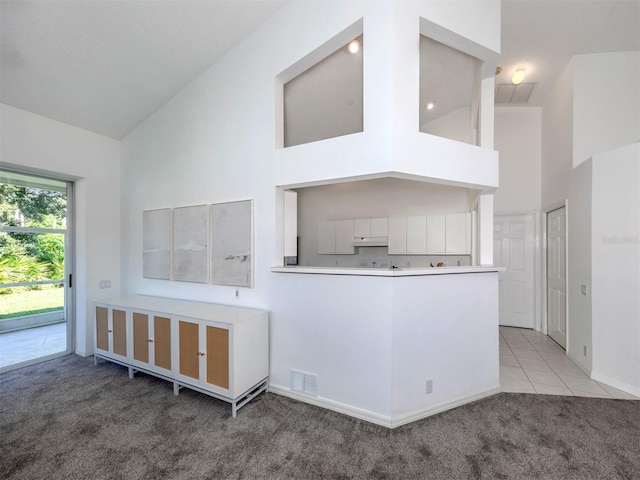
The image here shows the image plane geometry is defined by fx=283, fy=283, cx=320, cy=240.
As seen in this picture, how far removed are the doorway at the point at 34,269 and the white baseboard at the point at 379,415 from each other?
3.30 meters

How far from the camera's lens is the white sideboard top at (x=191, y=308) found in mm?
2733

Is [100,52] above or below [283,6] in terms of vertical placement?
below

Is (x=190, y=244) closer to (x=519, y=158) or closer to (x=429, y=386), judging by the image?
(x=429, y=386)

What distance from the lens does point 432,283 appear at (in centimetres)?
251

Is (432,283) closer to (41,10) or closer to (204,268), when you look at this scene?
(204,268)

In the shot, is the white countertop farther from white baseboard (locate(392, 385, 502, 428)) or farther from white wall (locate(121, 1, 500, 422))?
white baseboard (locate(392, 385, 502, 428))

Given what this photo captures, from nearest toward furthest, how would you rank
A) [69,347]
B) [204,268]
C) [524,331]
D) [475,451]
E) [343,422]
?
[475,451] → [343,422] → [204,268] → [69,347] → [524,331]

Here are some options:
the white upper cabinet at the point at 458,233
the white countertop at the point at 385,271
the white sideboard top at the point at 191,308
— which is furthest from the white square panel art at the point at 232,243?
the white upper cabinet at the point at 458,233

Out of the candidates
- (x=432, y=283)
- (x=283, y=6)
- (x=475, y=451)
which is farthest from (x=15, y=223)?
(x=475, y=451)

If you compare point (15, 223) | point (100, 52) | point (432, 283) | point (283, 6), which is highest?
point (283, 6)

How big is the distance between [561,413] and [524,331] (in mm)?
2742

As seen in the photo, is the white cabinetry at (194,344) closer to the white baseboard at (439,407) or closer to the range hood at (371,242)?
the white baseboard at (439,407)

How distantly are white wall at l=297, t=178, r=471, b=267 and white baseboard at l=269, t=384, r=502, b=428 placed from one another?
2155 mm

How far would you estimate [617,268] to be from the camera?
2.96 m
